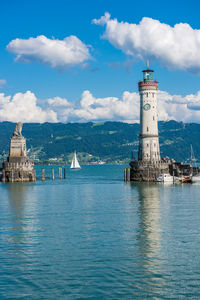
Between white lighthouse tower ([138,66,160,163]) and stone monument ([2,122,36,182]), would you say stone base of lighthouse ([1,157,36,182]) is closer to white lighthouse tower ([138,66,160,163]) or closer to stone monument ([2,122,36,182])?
stone monument ([2,122,36,182])

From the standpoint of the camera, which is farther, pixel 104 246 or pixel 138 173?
pixel 138 173

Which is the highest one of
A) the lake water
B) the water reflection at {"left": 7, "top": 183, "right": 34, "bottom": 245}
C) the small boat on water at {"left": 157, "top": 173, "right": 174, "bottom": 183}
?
the small boat on water at {"left": 157, "top": 173, "right": 174, "bottom": 183}

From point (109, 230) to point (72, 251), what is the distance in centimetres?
1022

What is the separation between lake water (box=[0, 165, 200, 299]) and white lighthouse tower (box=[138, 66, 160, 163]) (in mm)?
61309

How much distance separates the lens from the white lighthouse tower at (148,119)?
12462cm

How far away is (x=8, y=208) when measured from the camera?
221 ft

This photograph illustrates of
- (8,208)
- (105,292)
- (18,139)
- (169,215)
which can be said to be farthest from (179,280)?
(18,139)

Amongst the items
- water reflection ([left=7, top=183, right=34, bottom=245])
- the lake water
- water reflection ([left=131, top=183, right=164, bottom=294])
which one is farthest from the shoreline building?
the lake water

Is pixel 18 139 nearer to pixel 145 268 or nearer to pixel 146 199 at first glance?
pixel 146 199

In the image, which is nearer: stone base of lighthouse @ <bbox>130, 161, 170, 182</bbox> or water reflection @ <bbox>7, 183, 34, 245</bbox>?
water reflection @ <bbox>7, 183, 34, 245</bbox>

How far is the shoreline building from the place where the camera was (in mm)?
124562

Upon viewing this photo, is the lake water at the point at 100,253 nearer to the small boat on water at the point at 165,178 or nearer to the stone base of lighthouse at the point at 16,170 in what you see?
the small boat on water at the point at 165,178

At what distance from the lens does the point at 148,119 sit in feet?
408

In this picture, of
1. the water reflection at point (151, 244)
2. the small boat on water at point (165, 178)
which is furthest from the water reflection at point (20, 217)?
the small boat on water at point (165, 178)
